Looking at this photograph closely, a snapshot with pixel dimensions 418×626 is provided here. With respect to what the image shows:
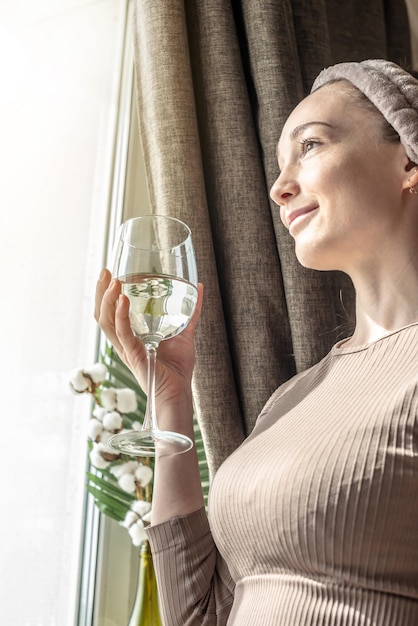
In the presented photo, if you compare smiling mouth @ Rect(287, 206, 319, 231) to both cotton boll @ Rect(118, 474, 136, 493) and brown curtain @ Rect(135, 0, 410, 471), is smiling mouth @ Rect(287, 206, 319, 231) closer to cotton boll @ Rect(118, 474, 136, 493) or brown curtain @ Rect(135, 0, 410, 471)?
brown curtain @ Rect(135, 0, 410, 471)

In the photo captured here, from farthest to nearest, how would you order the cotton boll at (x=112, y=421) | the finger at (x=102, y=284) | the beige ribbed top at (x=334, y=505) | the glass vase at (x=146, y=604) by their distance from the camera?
the cotton boll at (x=112, y=421)
the glass vase at (x=146, y=604)
the finger at (x=102, y=284)
the beige ribbed top at (x=334, y=505)

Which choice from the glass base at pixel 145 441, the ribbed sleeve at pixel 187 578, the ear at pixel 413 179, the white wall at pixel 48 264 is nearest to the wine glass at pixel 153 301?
the glass base at pixel 145 441

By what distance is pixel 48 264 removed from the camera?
167 cm

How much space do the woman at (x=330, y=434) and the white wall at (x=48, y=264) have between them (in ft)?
1.33

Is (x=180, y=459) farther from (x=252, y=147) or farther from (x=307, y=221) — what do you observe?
(x=252, y=147)

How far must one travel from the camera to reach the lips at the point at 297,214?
119cm

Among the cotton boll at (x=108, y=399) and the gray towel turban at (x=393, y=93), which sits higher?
the gray towel turban at (x=393, y=93)

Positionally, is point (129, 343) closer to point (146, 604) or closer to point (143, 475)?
point (143, 475)

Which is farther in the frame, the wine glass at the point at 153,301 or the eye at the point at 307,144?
the eye at the point at 307,144

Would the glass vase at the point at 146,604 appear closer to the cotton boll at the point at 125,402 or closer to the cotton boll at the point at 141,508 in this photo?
the cotton boll at the point at 141,508

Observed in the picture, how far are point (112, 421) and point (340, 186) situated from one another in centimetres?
61

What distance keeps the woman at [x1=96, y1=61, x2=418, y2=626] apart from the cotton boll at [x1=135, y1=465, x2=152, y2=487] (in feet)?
0.76

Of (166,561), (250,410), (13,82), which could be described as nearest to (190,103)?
(13,82)

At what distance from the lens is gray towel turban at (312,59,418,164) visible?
1.15 meters
